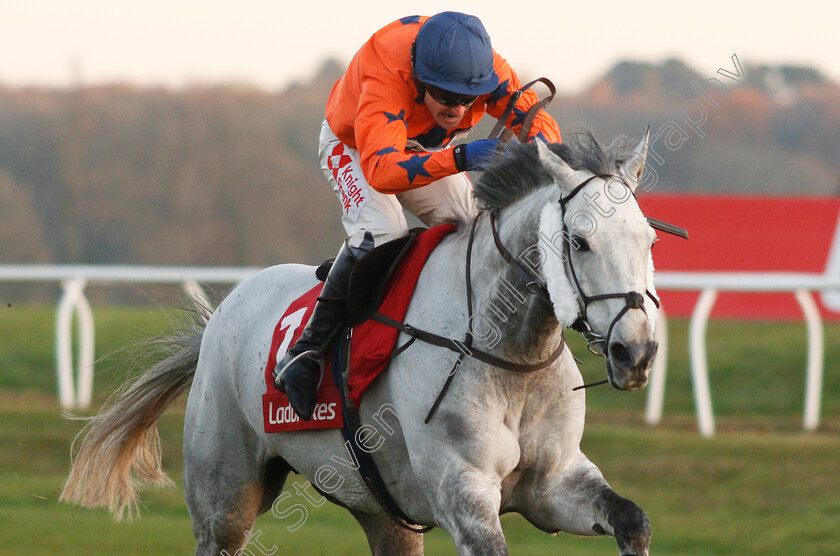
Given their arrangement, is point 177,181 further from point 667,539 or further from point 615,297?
point 615,297

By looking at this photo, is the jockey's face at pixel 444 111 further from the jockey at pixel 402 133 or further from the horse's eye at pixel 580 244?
Answer: the horse's eye at pixel 580 244

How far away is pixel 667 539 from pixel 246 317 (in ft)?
10.3

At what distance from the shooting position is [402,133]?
11.4ft

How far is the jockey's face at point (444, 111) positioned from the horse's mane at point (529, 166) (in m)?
0.33

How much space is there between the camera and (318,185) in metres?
22.1

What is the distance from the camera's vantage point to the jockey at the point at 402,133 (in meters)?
3.40

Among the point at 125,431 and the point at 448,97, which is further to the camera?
the point at 125,431

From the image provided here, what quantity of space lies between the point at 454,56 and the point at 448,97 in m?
0.17

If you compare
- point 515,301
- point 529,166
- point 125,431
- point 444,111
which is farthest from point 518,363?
point 125,431

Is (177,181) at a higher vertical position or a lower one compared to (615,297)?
lower

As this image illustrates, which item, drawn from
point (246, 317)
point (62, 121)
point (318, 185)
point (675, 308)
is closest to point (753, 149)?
point (318, 185)

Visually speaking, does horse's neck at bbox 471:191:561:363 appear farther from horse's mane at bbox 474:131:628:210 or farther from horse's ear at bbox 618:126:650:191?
horse's ear at bbox 618:126:650:191

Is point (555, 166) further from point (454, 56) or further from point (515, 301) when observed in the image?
point (454, 56)

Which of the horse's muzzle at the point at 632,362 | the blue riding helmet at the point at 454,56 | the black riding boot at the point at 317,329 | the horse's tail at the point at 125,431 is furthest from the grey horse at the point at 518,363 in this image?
the horse's tail at the point at 125,431
